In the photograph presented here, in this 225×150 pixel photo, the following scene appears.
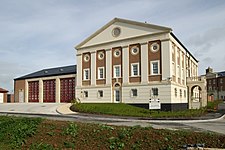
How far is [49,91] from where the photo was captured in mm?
47719

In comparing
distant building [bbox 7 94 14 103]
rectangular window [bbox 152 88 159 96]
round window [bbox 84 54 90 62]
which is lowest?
distant building [bbox 7 94 14 103]

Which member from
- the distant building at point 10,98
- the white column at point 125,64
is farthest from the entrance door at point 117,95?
the distant building at point 10,98

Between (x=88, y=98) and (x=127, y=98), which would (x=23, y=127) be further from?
(x=88, y=98)

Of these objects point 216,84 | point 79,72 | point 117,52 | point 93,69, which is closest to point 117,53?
point 117,52

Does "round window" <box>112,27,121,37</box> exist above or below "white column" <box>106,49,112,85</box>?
above

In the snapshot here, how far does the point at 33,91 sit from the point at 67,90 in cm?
899

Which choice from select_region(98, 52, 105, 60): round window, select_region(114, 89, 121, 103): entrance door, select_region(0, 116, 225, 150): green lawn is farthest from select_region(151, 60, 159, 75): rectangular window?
select_region(0, 116, 225, 150): green lawn

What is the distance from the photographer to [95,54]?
1548 inches

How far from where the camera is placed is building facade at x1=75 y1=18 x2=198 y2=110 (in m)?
32.8

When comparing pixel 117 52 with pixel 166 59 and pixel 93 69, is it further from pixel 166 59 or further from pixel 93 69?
pixel 166 59

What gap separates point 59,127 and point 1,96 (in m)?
48.3

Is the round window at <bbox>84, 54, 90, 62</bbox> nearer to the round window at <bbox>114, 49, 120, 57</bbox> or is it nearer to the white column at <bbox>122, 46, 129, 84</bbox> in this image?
the round window at <bbox>114, 49, 120, 57</bbox>

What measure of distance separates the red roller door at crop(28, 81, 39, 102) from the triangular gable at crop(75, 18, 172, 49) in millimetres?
14996

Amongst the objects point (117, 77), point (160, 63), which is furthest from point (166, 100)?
point (117, 77)
